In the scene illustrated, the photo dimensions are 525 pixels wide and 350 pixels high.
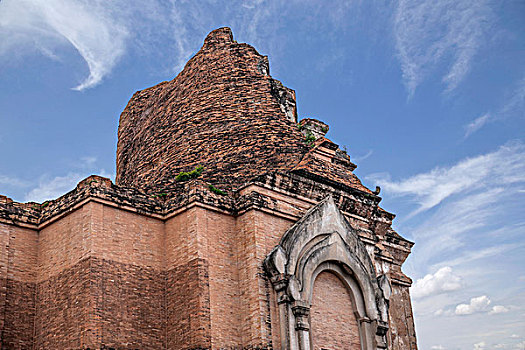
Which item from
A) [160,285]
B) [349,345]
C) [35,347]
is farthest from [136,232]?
[349,345]

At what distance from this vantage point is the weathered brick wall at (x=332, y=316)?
1339cm

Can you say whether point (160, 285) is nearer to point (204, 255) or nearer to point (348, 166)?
point (204, 255)

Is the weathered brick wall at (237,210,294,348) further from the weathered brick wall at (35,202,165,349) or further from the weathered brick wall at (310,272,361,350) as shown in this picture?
the weathered brick wall at (35,202,165,349)

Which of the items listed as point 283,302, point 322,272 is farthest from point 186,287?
point 322,272

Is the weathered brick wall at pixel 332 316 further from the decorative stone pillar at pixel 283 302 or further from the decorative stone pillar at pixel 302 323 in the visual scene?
the decorative stone pillar at pixel 283 302

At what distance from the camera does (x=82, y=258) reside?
12352 mm

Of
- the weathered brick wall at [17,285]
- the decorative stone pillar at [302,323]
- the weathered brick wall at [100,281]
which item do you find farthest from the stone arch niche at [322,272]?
the weathered brick wall at [17,285]

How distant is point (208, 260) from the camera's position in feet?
42.2

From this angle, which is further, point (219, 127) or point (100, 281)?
point (219, 127)

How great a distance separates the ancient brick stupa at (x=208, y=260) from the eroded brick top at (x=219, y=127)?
0.08 meters

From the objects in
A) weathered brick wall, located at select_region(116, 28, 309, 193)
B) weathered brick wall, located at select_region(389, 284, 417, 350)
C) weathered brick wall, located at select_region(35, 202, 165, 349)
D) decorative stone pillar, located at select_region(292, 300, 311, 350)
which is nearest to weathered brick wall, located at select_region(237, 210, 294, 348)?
decorative stone pillar, located at select_region(292, 300, 311, 350)

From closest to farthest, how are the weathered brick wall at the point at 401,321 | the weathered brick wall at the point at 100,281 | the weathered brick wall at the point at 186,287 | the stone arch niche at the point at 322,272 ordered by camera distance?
1. the weathered brick wall at the point at 100,281
2. the weathered brick wall at the point at 186,287
3. the stone arch niche at the point at 322,272
4. the weathered brick wall at the point at 401,321

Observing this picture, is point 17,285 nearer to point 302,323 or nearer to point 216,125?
point 302,323

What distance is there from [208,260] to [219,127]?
512 cm
